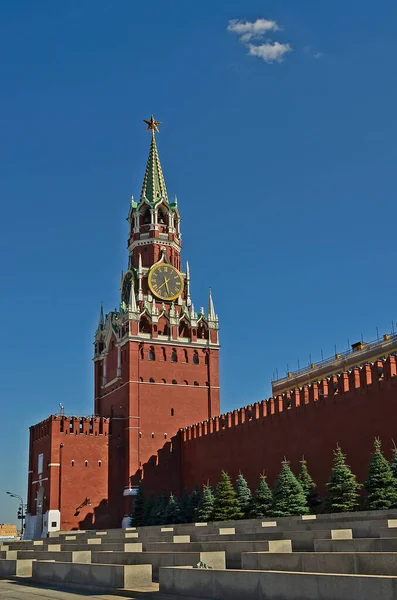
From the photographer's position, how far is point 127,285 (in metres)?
46.0

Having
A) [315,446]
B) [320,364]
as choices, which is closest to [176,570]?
[315,446]

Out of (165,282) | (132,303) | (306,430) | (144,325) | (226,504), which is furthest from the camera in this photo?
(165,282)

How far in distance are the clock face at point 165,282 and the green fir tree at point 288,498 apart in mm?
20327

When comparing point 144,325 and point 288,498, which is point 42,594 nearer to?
point 288,498

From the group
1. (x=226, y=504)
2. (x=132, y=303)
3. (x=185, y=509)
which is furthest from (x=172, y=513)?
(x=132, y=303)

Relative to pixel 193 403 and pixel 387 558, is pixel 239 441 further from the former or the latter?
pixel 387 558

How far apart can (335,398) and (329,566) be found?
752 inches

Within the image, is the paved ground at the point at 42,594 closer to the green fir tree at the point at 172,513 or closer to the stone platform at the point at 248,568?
the stone platform at the point at 248,568

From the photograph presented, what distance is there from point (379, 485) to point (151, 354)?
21.7 meters

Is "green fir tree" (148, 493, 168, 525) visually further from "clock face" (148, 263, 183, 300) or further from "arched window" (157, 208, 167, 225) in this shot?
"arched window" (157, 208, 167, 225)

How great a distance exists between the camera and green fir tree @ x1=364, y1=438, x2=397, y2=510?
22.0m

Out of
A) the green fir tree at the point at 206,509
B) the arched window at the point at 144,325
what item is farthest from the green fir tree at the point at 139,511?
the arched window at the point at 144,325

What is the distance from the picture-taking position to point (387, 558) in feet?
27.6

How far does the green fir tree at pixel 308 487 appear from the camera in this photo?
26.4 m
